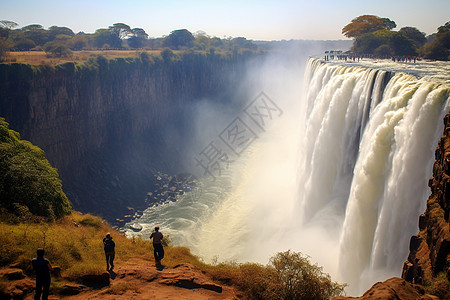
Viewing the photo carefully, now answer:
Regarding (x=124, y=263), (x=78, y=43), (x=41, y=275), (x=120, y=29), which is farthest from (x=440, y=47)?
(x=120, y=29)

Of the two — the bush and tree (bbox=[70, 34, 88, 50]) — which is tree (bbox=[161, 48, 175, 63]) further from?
the bush

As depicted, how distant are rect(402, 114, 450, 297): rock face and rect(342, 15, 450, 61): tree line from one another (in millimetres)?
22933

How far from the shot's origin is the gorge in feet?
42.2

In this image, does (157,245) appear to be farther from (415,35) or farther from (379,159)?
(415,35)

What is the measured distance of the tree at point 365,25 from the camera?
51.0 meters

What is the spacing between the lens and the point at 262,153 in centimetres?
4175

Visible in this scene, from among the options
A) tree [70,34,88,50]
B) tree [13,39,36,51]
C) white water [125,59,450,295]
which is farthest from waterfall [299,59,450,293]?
tree [70,34,88,50]

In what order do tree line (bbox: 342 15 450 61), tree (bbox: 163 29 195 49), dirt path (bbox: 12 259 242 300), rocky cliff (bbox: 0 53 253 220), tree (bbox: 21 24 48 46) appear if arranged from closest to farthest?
dirt path (bbox: 12 259 242 300) → rocky cliff (bbox: 0 53 253 220) → tree line (bbox: 342 15 450 61) → tree (bbox: 21 24 48 46) → tree (bbox: 163 29 195 49)

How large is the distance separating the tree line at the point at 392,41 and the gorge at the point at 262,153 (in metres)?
6.73

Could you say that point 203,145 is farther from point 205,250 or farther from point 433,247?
point 433,247

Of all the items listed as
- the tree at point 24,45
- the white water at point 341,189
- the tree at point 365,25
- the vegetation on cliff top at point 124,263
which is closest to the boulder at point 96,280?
the vegetation on cliff top at point 124,263

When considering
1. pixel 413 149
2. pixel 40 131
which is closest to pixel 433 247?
pixel 413 149

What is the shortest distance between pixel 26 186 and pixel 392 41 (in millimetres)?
34681

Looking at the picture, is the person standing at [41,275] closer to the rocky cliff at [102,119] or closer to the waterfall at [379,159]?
the waterfall at [379,159]
